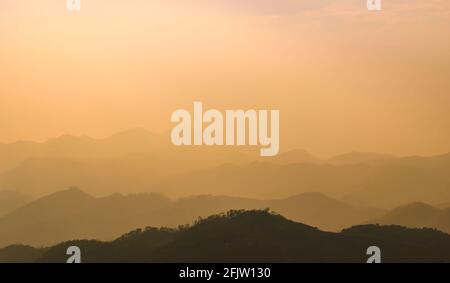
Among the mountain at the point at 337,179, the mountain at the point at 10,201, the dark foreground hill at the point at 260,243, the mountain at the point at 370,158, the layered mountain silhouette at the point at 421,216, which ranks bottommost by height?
the dark foreground hill at the point at 260,243

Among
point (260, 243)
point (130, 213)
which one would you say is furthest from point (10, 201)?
point (260, 243)

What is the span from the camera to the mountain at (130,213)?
165 inches

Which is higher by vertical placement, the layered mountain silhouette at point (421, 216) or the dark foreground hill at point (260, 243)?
the layered mountain silhouette at point (421, 216)

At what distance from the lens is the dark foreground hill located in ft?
13.7

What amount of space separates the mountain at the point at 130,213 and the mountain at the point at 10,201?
4cm

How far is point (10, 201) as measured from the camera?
4234 millimetres

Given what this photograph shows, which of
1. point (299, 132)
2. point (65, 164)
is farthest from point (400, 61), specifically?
point (65, 164)

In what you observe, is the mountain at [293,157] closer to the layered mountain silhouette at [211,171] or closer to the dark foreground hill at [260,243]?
the layered mountain silhouette at [211,171]

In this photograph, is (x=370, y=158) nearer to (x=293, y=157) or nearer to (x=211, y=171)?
(x=293, y=157)

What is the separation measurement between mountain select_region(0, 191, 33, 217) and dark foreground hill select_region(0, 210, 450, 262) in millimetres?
399

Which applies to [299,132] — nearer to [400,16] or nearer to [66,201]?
[400,16]

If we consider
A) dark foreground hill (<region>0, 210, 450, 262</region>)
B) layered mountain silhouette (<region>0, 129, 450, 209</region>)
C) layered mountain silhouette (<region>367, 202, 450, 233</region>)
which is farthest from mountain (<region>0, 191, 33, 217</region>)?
layered mountain silhouette (<region>367, 202, 450, 233</region>)

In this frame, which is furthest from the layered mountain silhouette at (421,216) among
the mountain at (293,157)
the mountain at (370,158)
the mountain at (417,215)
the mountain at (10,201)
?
the mountain at (10,201)
